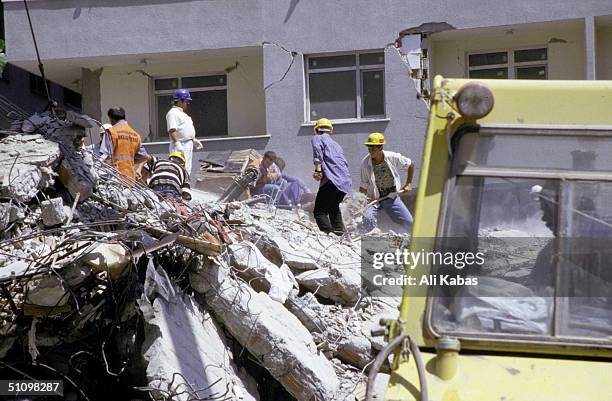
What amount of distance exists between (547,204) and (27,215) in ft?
15.2

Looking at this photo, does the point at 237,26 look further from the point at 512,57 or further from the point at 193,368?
the point at 193,368

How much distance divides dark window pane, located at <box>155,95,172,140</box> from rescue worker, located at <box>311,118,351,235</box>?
25.3ft

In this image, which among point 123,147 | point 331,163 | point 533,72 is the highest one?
point 533,72

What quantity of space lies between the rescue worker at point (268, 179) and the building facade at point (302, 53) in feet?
9.28

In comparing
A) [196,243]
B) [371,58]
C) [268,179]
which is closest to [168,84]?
[371,58]

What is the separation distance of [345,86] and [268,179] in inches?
163

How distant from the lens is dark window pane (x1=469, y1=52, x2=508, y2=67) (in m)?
16.7

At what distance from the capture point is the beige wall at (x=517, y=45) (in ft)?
52.9

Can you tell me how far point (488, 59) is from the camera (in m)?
16.8

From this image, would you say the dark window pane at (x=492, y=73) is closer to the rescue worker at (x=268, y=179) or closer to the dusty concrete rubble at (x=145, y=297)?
the rescue worker at (x=268, y=179)

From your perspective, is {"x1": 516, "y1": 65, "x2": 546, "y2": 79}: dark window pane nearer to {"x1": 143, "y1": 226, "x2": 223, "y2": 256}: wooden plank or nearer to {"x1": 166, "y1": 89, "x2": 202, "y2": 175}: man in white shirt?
{"x1": 166, "y1": 89, "x2": 202, "y2": 175}: man in white shirt

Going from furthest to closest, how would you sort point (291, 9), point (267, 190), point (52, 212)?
point (291, 9) < point (267, 190) < point (52, 212)

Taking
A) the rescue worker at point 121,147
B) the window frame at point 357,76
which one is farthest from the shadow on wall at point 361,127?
the rescue worker at point 121,147

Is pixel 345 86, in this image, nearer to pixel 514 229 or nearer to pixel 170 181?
pixel 170 181
